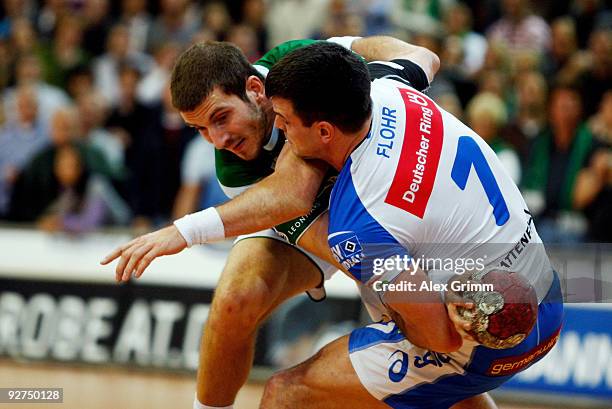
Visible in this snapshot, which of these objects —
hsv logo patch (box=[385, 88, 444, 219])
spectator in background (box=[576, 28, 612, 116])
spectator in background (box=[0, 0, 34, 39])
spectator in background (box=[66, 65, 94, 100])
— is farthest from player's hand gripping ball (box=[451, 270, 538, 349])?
spectator in background (box=[0, 0, 34, 39])

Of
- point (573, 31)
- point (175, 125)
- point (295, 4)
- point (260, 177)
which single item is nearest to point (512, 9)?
point (573, 31)

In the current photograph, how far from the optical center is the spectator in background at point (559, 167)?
8891 mm

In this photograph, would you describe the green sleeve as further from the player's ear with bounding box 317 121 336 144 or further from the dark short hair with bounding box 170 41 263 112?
the player's ear with bounding box 317 121 336 144

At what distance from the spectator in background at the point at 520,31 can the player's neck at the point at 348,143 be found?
6601 mm

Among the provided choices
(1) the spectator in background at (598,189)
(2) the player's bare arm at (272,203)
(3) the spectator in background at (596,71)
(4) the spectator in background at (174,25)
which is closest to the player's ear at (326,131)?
(2) the player's bare arm at (272,203)

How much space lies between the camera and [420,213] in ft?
14.1

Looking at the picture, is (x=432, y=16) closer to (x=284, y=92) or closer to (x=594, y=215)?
(x=594, y=215)

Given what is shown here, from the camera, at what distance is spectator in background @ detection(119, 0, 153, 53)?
1242 cm

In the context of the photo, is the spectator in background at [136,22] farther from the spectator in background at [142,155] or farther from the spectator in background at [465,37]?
the spectator in background at [465,37]

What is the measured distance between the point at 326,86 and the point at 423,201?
24.7 inches

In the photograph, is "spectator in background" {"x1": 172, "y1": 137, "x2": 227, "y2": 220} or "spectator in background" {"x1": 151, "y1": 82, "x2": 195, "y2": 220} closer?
"spectator in background" {"x1": 172, "y1": 137, "x2": 227, "y2": 220}

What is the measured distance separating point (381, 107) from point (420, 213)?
0.52 m

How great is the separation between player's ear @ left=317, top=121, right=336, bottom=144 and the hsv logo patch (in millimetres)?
310

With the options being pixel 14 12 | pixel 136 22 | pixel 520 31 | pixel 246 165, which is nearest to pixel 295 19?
pixel 136 22
